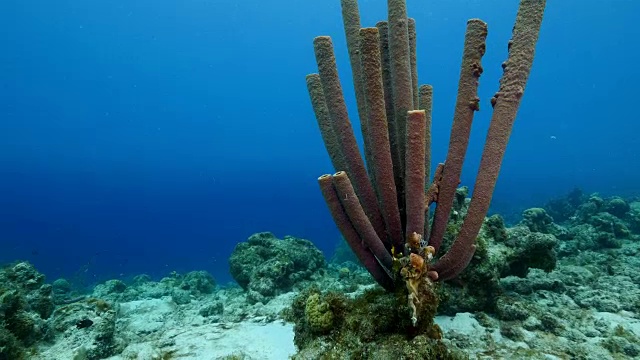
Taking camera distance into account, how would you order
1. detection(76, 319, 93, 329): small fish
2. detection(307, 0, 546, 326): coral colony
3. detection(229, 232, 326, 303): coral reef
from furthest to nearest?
detection(229, 232, 326, 303): coral reef
detection(76, 319, 93, 329): small fish
detection(307, 0, 546, 326): coral colony

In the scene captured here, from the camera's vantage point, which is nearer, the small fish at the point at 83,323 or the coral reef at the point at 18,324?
the coral reef at the point at 18,324

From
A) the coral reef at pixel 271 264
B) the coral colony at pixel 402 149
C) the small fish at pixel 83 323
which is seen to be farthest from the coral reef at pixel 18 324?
the coral colony at pixel 402 149

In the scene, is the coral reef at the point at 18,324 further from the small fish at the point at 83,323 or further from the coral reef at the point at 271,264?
the coral reef at the point at 271,264

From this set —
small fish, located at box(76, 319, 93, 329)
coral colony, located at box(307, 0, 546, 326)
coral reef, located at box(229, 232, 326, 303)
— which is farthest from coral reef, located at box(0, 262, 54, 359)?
coral colony, located at box(307, 0, 546, 326)

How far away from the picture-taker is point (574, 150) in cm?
10538

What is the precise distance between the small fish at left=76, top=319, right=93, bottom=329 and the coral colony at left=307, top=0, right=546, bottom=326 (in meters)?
5.43

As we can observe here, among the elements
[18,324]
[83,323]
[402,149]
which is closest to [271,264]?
[83,323]

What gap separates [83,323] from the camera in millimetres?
5898

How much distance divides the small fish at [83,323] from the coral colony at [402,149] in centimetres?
543

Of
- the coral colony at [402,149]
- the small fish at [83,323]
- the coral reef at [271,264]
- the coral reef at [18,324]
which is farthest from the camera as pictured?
the coral reef at [271,264]

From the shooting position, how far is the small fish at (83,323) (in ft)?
19.3

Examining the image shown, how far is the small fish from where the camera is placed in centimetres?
587

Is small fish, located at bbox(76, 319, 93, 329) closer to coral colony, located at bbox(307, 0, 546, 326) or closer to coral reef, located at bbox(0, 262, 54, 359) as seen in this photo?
coral reef, located at bbox(0, 262, 54, 359)

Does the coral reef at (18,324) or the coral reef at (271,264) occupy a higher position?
the coral reef at (271,264)
